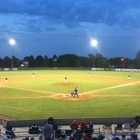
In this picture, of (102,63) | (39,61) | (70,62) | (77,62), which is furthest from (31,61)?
(102,63)

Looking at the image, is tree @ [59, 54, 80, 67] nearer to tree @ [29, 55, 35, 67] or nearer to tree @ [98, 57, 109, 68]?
tree @ [98, 57, 109, 68]

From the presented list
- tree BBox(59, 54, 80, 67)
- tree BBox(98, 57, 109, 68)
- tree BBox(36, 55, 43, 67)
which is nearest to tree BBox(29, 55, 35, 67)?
tree BBox(36, 55, 43, 67)

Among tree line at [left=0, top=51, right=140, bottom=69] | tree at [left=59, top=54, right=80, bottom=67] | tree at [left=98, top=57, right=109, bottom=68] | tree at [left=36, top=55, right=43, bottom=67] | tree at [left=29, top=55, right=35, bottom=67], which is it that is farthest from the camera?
tree at [left=29, top=55, right=35, bottom=67]

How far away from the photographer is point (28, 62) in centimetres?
12600

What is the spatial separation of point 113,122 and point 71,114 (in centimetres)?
503

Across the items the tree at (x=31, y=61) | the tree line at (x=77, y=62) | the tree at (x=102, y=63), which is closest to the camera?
the tree at (x=102, y=63)

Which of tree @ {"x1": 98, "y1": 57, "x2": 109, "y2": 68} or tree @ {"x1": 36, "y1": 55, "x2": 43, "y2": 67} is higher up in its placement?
tree @ {"x1": 36, "y1": 55, "x2": 43, "y2": 67}

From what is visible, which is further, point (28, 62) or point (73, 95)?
point (28, 62)

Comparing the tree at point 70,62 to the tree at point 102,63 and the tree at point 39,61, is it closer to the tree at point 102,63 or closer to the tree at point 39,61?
the tree at point 102,63

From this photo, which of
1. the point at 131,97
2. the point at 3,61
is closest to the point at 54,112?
the point at 131,97

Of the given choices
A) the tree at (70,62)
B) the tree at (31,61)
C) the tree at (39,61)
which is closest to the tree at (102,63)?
the tree at (70,62)

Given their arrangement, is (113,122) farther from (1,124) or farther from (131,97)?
(131,97)

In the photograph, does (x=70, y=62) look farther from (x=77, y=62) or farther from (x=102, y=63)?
(x=102, y=63)

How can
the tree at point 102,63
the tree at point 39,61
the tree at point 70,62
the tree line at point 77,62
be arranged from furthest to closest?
the tree at point 39,61
the tree at point 70,62
the tree line at point 77,62
the tree at point 102,63
